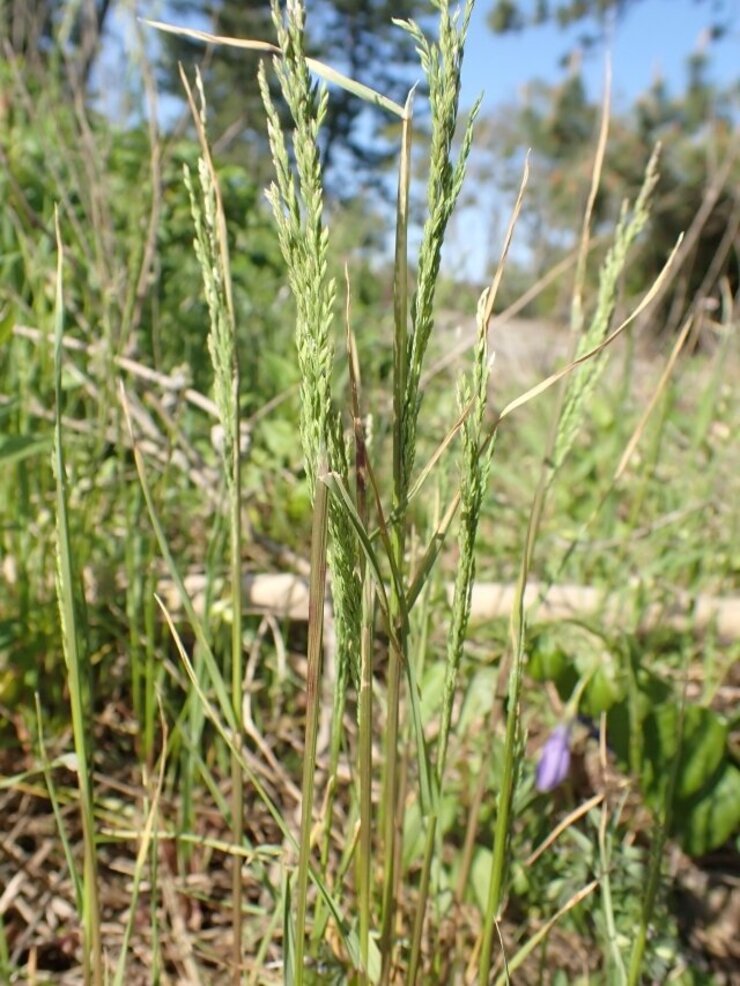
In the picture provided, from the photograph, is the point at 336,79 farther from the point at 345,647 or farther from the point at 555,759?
the point at 555,759

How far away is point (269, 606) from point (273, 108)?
0.90m

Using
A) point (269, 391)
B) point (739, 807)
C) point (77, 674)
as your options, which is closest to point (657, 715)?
point (739, 807)

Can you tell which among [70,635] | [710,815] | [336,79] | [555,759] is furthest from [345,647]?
[710,815]

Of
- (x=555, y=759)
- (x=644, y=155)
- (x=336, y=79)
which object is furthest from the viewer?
(x=644, y=155)

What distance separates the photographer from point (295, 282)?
1.24 feet

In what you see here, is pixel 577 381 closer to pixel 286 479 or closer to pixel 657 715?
pixel 657 715

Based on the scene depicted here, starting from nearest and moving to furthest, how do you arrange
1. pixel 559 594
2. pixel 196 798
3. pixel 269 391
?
pixel 196 798 → pixel 559 594 → pixel 269 391

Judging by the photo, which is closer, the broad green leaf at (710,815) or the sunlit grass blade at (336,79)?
the sunlit grass blade at (336,79)

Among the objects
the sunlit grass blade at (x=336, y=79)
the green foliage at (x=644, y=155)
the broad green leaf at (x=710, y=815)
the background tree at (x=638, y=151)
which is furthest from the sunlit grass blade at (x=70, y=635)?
the green foliage at (x=644, y=155)

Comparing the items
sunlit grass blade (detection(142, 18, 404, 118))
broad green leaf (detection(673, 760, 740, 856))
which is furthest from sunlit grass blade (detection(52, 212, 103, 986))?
broad green leaf (detection(673, 760, 740, 856))

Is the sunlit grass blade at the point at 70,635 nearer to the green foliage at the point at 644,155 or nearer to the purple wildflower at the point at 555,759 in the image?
the purple wildflower at the point at 555,759

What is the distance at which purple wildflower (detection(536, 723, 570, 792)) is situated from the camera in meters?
0.87

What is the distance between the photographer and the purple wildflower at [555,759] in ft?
2.86

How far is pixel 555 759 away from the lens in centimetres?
88
